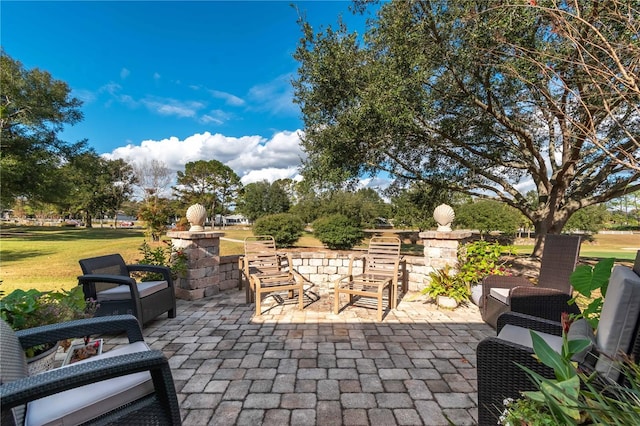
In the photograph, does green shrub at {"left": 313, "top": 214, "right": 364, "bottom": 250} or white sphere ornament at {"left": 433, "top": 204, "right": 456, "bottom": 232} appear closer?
white sphere ornament at {"left": 433, "top": 204, "right": 456, "bottom": 232}

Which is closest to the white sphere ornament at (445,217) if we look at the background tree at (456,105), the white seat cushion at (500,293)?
the white seat cushion at (500,293)

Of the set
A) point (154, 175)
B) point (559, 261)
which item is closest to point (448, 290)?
point (559, 261)

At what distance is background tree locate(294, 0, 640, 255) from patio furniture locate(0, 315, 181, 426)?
4808 mm

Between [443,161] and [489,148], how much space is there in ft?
3.83

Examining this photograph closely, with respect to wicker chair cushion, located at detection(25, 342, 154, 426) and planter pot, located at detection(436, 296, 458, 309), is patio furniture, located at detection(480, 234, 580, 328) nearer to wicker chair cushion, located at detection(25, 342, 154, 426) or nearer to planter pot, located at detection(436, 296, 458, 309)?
planter pot, located at detection(436, 296, 458, 309)

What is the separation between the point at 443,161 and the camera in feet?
26.2

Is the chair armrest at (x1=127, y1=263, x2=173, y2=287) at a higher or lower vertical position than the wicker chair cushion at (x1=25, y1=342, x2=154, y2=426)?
lower

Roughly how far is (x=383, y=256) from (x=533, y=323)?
268 centimetres

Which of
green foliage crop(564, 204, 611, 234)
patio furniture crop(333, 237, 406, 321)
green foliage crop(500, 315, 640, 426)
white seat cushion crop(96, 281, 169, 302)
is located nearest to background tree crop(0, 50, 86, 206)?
white seat cushion crop(96, 281, 169, 302)

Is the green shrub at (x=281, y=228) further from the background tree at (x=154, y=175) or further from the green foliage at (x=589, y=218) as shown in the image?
the green foliage at (x=589, y=218)

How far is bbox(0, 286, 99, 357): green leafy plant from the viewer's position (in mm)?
1752

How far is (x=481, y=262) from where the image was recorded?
12.8ft

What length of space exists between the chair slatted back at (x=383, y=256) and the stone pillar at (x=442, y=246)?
51 cm

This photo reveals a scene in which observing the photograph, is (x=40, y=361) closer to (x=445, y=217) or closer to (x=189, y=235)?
(x=189, y=235)
